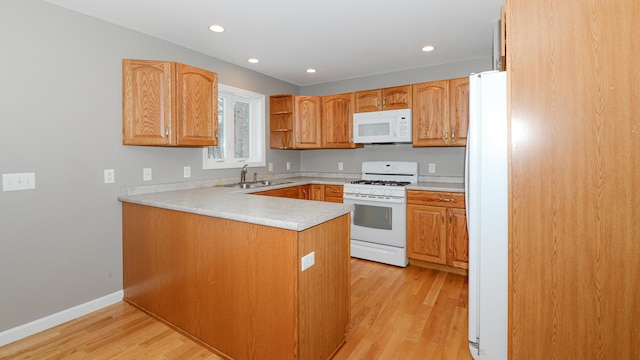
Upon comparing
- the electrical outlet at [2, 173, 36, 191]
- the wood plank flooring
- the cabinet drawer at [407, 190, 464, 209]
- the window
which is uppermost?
the window

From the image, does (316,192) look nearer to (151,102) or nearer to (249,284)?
(151,102)

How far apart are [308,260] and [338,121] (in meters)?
2.96

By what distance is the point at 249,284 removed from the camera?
171cm

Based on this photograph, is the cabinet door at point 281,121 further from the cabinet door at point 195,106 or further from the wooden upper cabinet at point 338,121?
the cabinet door at point 195,106

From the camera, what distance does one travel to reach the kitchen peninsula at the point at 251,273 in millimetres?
1566

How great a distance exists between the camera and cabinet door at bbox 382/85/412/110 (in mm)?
3672

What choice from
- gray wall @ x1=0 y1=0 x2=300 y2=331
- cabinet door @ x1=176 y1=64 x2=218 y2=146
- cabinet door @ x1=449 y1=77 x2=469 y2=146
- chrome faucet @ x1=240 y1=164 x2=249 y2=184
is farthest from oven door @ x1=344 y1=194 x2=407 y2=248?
gray wall @ x1=0 y1=0 x2=300 y2=331

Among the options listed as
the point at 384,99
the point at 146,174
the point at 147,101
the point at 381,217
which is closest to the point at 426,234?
the point at 381,217

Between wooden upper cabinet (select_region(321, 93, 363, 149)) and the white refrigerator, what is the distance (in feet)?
7.90

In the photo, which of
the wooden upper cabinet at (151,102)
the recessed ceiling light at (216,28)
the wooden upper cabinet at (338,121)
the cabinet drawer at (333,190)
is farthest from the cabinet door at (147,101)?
the wooden upper cabinet at (338,121)

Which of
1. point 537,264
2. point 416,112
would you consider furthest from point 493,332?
point 416,112

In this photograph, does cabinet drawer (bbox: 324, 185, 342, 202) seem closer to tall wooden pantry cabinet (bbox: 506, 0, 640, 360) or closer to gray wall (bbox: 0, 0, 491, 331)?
gray wall (bbox: 0, 0, 491, 331)

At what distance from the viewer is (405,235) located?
341cm

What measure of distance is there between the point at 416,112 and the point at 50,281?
3.92 meters
